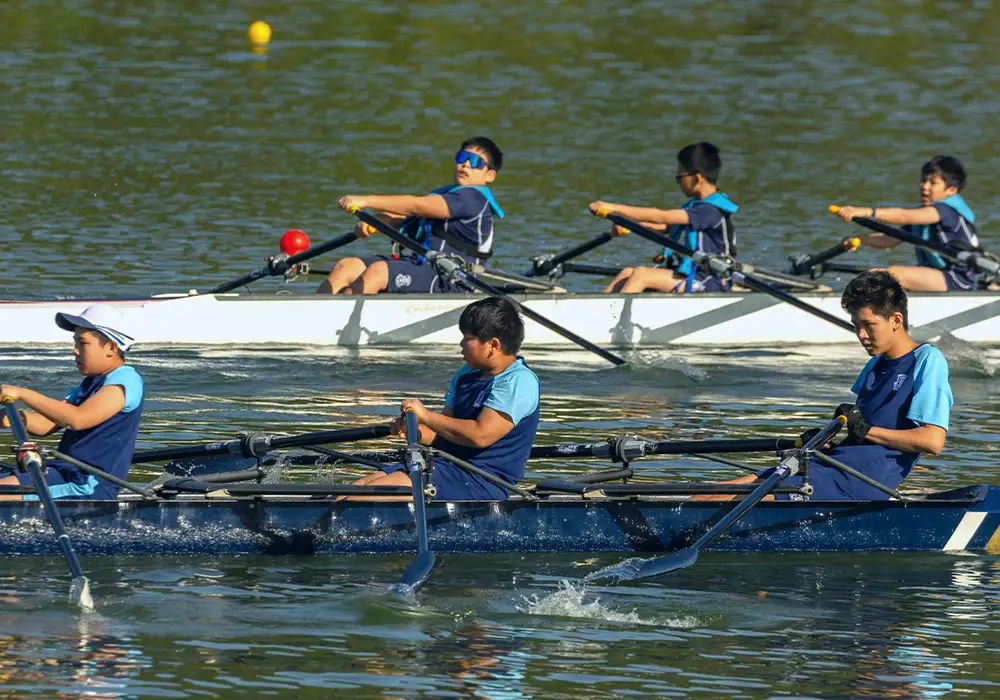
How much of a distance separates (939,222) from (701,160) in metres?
2.13

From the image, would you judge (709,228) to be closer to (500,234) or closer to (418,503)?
(500,234)

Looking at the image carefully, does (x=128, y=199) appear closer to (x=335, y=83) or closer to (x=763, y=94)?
(x=335, y=83)

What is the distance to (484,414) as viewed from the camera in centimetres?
978

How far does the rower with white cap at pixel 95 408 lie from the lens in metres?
9.45

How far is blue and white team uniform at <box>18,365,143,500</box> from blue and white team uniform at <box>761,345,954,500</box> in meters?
3.32

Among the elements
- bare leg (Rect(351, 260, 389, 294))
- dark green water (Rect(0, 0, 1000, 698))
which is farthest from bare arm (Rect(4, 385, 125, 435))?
bare leg (Rect(351, 260, 389, 294))

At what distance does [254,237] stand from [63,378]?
7.19 m

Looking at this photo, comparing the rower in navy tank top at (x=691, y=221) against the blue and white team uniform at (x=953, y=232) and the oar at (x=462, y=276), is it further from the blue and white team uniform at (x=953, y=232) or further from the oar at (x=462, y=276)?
the blue and white team uniform at (x=953, y=232)

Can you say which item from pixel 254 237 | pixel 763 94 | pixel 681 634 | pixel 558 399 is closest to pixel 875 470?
pixel 681 634

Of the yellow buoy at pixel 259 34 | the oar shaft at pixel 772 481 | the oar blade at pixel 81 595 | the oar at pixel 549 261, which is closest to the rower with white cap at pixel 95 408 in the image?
the oar blade at pixel 81 595

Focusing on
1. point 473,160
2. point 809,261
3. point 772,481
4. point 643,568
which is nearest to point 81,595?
point 643,568

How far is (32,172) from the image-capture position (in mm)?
24922

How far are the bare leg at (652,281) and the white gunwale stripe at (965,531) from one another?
680cm

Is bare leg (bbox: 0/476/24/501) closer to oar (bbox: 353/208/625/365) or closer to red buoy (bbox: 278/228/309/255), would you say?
oar (bbox: 353/208/625/365)
